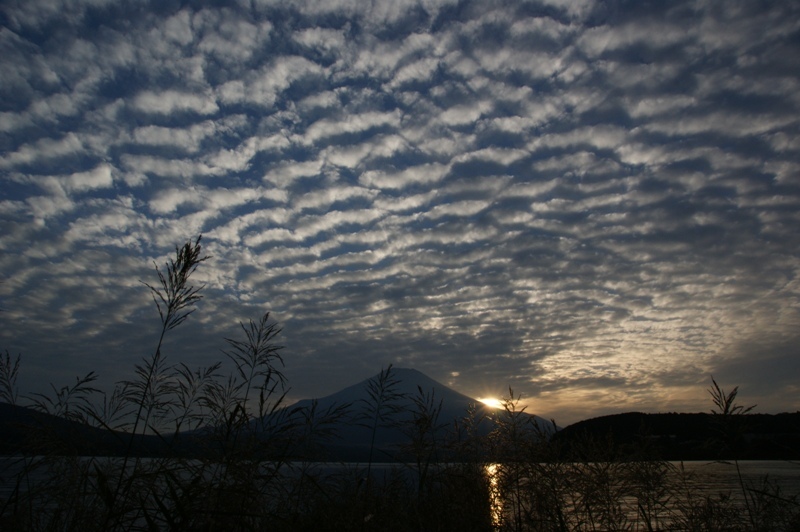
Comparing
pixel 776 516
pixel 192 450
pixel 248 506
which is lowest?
pixel 776 516

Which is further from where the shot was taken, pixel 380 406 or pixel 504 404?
pixel 504 404

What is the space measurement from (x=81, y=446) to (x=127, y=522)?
5.81 ft

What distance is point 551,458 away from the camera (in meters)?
5.47

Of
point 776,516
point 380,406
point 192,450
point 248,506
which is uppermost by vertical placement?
point 380,406

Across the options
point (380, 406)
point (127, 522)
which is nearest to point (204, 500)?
point (127, 522)

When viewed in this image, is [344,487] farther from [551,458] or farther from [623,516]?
[623,516]

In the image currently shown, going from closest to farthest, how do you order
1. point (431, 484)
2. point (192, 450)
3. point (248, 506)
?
point (248, 506) → point (192, 450) → point (431, 484)

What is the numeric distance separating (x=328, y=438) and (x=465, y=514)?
177cm

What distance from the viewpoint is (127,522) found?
146 inches

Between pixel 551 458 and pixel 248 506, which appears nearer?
pixel 248 506

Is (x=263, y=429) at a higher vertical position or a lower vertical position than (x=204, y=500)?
higher

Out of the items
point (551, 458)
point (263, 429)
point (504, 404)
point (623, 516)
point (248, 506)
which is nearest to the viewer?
point (248, 506)

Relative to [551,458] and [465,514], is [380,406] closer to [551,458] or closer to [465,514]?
[465,514]

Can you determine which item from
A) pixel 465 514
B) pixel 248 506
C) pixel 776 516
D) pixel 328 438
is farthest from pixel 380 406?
pixel 776 516
